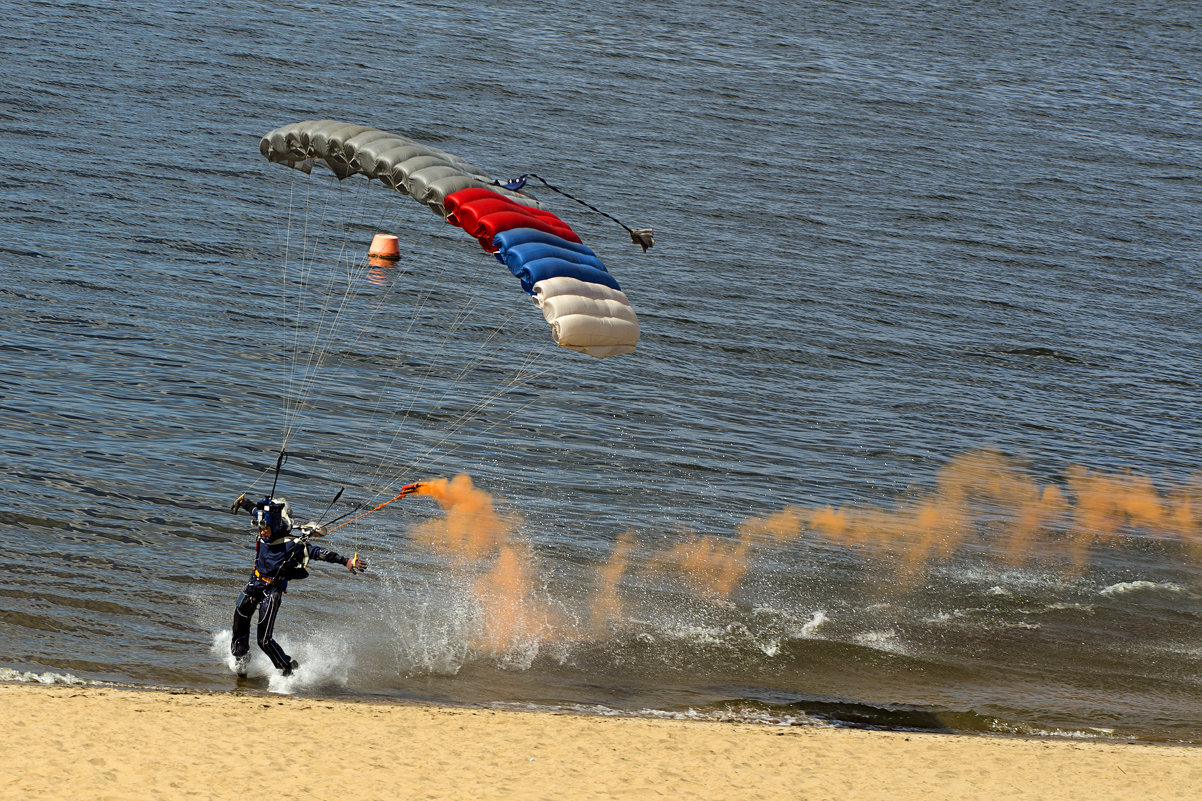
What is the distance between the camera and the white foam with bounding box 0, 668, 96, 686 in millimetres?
15258

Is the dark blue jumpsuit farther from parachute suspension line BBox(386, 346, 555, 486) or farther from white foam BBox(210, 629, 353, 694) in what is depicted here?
parachute suspension line BBox(386, 346, 555, 486)

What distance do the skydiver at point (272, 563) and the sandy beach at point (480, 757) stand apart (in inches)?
32.5

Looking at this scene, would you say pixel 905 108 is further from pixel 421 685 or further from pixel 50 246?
pixel 421 685

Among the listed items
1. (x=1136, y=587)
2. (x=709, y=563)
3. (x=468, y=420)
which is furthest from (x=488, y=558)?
(x=1136, y=587)

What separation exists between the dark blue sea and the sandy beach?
1.04 m

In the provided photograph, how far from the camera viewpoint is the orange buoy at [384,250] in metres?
37.1

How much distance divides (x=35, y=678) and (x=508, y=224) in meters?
8.15

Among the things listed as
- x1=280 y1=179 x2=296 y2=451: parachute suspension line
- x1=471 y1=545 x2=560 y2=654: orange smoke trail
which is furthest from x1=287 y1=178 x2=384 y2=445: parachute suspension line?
x1=471 y1=545 x2=560 y2=654: orange smoke trail

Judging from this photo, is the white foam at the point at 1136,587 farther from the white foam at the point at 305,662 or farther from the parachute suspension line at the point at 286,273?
the parachute suspension line at the point at 286,273

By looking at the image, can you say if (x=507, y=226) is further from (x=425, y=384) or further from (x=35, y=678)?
(x=425, y=384)

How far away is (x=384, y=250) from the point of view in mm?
37094

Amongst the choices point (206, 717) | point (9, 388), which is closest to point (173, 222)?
point (9, 388)

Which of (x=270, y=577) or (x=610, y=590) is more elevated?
(x=270, y=577)

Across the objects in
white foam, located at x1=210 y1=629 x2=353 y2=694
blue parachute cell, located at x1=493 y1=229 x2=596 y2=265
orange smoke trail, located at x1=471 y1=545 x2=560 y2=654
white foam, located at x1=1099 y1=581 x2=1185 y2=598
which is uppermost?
blue parachute cell, located at x1=493 y1=229 x2=596 y2=265
